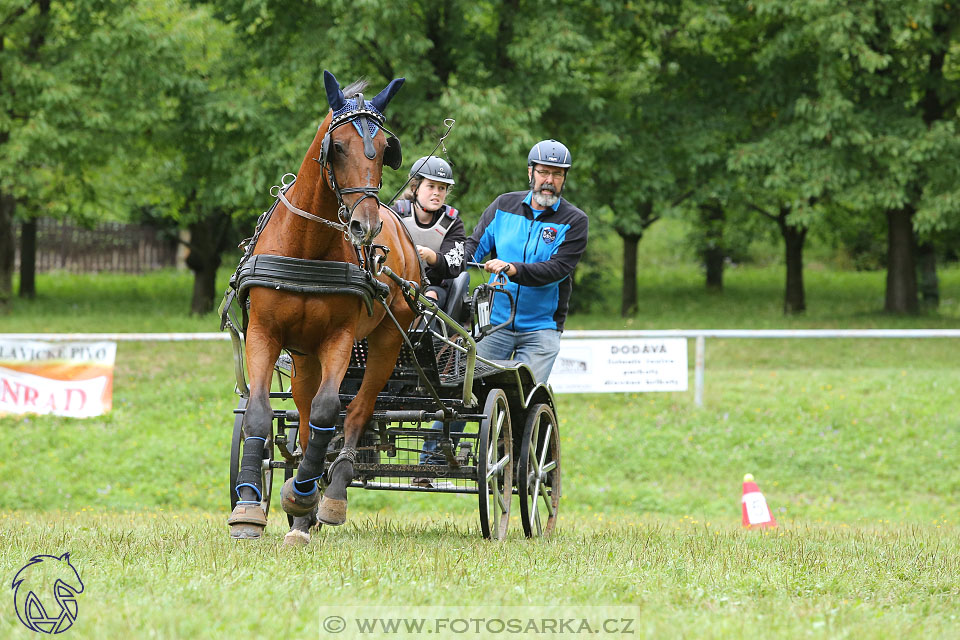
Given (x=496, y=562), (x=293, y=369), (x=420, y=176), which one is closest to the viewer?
(x=496, y=562)

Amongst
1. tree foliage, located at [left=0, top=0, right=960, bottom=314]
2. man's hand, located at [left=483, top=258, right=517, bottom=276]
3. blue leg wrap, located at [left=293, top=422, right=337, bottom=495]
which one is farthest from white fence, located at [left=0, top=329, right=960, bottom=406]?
blue leg wrap, located at [left=293, top=422, right=337, bottom=495]

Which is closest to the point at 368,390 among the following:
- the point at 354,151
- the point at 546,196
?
the point at 354,151

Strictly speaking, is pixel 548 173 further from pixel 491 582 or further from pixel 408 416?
pixel 491 582

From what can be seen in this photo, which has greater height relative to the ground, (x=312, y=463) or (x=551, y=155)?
(x=551, y=155)

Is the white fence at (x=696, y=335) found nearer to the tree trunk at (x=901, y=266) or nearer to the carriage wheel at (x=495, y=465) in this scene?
the carriage wheel at (x=495, y=465)

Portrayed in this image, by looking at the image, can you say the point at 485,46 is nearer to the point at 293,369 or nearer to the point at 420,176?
the point at 420,176

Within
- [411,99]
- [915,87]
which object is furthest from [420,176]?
[915,87]

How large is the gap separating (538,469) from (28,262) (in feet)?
71.1

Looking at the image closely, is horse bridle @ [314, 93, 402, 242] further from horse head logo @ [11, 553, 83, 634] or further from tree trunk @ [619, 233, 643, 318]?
tree trunk @ [619, 233, 643, 318]

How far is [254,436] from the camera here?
18.4ft

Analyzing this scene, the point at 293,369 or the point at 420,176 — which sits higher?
the point at 420,176

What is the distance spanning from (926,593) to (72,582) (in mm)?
3423

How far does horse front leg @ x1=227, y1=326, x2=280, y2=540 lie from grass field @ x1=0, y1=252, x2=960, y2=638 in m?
0.15

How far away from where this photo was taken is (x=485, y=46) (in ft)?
68.0
